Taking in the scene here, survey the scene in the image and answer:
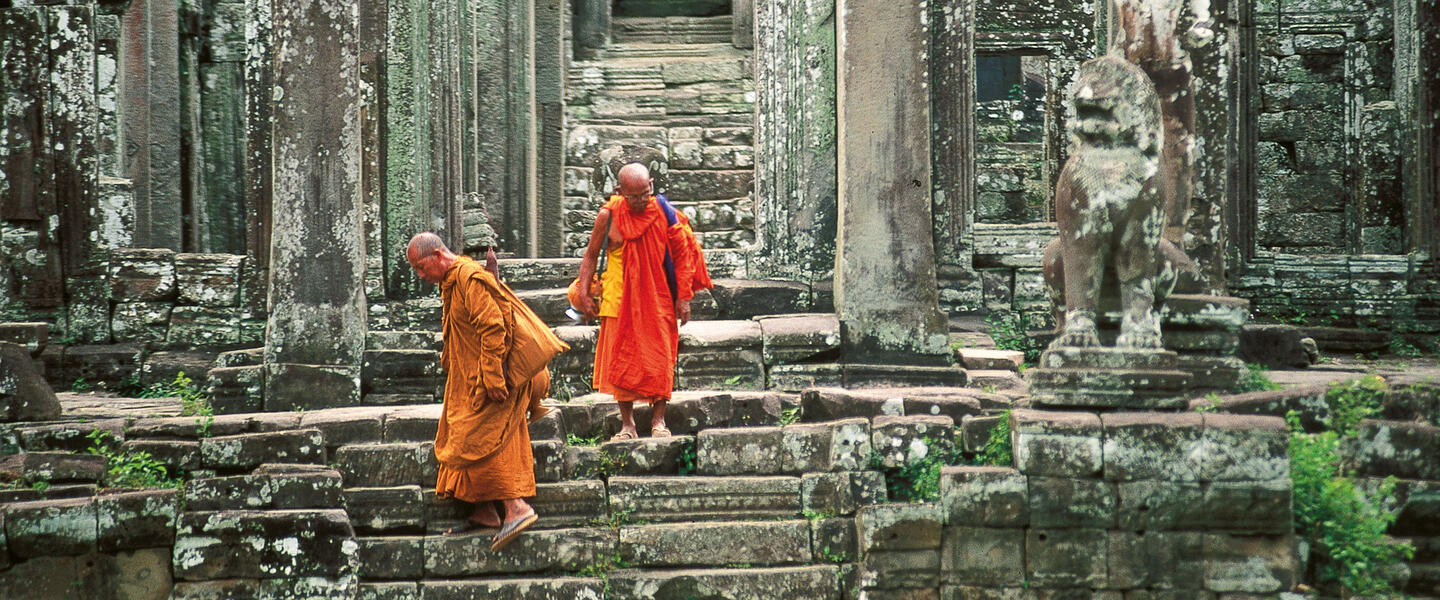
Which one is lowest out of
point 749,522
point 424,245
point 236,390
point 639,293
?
point 749,522

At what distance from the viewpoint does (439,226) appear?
9539mm

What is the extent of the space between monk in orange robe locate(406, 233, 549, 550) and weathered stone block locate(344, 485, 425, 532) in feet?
0.45

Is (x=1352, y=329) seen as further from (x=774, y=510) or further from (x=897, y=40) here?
(x=774, y=510)

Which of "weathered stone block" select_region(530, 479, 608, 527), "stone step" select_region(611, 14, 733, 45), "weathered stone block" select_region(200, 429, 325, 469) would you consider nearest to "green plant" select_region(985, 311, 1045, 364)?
"weathered stone block" select_region(530, 479, 608, 527)

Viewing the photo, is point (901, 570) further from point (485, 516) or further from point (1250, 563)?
point (485, 516)

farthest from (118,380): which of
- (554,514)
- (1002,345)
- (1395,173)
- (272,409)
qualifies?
(1395,173)

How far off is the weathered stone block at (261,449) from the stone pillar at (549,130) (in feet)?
23.4

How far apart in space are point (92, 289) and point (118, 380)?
2.48ft

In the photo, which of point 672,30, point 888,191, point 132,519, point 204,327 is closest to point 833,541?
point 888,191

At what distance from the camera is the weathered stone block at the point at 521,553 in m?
5.86

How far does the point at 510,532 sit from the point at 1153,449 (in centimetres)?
283

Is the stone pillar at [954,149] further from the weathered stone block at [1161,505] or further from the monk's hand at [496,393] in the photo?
the monk's hand at [496,393]

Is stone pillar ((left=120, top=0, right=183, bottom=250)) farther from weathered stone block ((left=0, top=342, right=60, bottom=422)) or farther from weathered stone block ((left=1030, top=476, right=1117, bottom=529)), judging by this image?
weathered stone block ((left=1030, top=476, right=1117, bottom=529))

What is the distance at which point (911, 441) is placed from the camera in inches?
246
